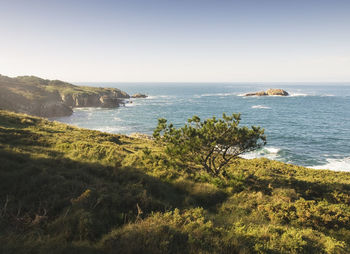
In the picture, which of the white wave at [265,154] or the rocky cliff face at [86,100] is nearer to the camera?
the white wave at [265,154]

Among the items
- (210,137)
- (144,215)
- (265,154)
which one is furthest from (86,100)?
(144,215)

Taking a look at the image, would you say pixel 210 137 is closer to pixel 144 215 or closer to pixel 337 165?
pixel 144 215

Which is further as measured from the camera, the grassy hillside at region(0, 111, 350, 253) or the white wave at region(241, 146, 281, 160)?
the white wave at region(241, 146, 281, 160)

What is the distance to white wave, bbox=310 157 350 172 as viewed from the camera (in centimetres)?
3109

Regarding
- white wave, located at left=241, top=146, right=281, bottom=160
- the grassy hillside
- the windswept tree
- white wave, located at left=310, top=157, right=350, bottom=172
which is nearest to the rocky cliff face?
white wave, located at left=241, top=146, right=281, bottom=160

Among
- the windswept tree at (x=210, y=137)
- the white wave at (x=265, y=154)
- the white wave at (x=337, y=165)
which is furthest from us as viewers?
the white wave at (x=265, y=154)

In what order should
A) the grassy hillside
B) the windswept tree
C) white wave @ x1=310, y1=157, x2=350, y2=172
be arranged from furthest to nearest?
white wave @ x1=310, y1=157, x2=350, y2=172, the windswept tree, the grassy hillside

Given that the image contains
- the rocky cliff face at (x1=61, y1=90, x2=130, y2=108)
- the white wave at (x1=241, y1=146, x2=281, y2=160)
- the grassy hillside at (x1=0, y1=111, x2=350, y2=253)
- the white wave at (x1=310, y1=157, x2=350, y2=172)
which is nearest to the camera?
the grassy hillside at (x1=0, y1=111, x2=350, y2=253)

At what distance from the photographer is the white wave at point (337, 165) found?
31.1 m

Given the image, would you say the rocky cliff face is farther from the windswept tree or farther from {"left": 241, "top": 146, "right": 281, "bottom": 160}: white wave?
the windswept tree

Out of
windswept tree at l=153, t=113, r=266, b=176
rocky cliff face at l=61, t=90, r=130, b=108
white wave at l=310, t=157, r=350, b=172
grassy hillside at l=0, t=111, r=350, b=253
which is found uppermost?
rocky cliff face at l=61, t=90, r=130, b=108

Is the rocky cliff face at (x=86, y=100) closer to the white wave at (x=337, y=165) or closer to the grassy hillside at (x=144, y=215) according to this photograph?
the white wave at (x=337, y=165)

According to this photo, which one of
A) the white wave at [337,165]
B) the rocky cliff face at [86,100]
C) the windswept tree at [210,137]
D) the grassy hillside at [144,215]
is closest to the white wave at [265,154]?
the white wave at [337,165]

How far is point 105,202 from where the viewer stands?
285 inches
